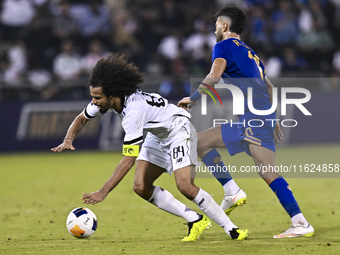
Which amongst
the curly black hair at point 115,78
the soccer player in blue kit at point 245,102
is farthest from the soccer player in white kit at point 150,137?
the soccer player in blue kit at point 245,102

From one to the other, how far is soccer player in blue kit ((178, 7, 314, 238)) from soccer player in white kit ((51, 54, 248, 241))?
0.29m

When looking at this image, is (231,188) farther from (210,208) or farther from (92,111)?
(92,111)

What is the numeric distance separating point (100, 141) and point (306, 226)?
32.2ft

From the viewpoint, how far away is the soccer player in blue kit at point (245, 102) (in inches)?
216

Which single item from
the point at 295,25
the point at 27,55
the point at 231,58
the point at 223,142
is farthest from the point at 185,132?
the point at 295,25

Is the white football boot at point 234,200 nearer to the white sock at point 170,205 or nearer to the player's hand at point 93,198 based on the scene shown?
the white sock at point 170,205

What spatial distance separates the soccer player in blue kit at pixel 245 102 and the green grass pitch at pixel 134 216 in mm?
454

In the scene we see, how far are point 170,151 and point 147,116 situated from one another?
0.49 m

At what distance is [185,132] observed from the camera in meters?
5.62

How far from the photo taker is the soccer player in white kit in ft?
16.9

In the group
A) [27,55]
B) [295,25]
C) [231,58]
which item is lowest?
[231,58]

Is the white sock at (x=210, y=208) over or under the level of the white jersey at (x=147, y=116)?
under

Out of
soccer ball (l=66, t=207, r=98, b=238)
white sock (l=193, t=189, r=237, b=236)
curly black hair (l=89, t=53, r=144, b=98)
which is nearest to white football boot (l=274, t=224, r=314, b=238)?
white sock (l=193, t=189, r=237, b=236)

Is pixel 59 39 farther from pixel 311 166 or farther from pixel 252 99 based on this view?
pixel 252 99
